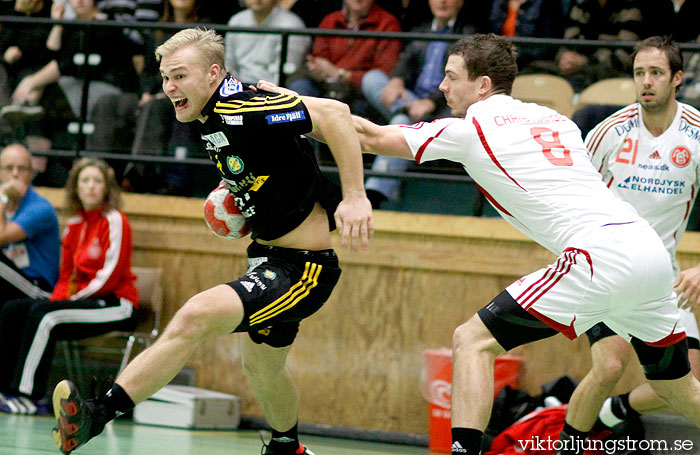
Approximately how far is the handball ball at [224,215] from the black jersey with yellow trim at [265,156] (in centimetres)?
6

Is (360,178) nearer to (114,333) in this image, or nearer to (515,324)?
(515,324)

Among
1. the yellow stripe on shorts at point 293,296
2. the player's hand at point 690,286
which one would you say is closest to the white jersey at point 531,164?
the yellow stripe on shorts at point 293,296

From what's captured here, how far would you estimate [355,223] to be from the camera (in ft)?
13.4

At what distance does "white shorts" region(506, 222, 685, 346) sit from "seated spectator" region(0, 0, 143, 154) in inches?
191

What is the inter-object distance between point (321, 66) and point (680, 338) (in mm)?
3815

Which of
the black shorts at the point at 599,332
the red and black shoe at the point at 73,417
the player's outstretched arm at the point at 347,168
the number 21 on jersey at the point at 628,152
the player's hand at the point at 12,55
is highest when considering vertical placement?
the player's hand at the point at 12,55

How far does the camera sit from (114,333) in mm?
7363

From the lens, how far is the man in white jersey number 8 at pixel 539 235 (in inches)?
157

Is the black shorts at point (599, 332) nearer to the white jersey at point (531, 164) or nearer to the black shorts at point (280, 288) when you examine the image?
the white jersey at point (531, 164)

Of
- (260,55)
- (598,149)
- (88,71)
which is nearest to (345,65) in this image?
(260,55)

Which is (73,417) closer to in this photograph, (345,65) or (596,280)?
(596,280)

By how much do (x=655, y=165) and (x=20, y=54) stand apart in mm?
5465

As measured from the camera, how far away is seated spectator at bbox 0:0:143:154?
800cm

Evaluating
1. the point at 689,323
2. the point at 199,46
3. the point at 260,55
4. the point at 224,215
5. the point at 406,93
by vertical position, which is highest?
the point at 260,55
